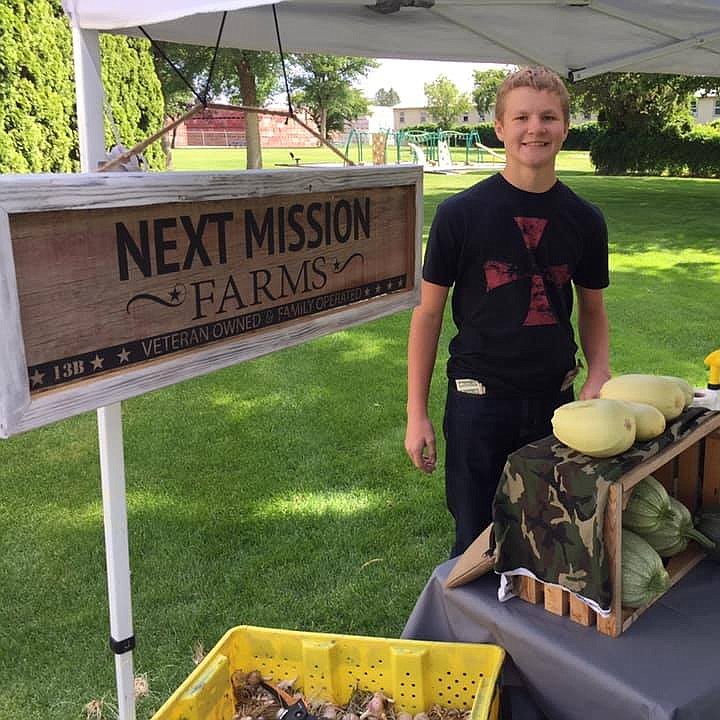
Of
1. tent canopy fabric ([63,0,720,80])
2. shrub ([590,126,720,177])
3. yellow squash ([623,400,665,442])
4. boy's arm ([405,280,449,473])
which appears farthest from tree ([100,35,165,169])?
shrub ([590,126,720,177])

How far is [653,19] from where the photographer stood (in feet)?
9.66

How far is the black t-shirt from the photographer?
85.1 inches

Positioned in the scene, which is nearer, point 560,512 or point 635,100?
point 560,512

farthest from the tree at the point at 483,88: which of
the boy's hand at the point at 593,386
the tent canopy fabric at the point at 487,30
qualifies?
the boy's hand at the point at 593,386

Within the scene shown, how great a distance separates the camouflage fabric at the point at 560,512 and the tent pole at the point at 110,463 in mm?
798

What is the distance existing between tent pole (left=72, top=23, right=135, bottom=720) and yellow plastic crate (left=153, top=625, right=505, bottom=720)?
327 mm

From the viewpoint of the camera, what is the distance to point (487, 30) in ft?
9.54

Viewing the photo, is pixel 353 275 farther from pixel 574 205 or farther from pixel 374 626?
pixel 374 626

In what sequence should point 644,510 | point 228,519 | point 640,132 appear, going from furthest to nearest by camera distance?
1. point 640,132
2. point 228,519
3. point 644,510

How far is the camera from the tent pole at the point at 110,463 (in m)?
1.63

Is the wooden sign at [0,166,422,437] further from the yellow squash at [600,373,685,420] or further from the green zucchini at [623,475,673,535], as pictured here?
the green zucchini at [623,475,673,535]

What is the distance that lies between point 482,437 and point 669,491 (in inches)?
22.1

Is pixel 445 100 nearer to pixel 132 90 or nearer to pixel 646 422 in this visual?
pixel 132 90

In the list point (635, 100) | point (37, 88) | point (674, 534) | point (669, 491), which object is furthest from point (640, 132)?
point (674, 534)
